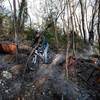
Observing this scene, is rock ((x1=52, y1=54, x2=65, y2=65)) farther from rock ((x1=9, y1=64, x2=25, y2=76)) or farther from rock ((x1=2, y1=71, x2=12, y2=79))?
rock ((x1=2, y1=71, x2=12, y2=79))

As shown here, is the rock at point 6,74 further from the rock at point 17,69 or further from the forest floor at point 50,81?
the rock at point 17,69

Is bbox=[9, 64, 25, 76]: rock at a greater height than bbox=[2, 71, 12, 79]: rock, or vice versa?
bbox=[9, 64, 25, 76]: rock

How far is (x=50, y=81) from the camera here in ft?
34.1

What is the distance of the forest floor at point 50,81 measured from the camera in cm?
973

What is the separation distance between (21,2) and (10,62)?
24.4 ft

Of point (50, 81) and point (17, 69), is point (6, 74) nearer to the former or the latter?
point (17, 69)

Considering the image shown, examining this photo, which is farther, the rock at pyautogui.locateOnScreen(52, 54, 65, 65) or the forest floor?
the rock at pyautogui.locateOnScreen(52, 54, 65, 65)

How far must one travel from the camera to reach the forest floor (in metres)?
9.73

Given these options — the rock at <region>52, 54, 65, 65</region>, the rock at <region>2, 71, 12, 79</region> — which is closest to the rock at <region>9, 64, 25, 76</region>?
the rock at <region>2, 71, 12, 79</region>

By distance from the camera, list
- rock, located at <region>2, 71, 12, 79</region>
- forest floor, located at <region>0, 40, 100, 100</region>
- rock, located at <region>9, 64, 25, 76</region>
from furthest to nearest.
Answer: rock, located at <region>9, 64, 25, 76</region> → rock, located at <region>2, 71, 12, 79</region> → forest floor, located at <region>0, 40, 100, 100</region>

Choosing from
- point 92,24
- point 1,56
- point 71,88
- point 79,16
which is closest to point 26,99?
point 71,88

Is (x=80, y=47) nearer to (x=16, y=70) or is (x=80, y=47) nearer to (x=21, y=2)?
(x=21, y=2)

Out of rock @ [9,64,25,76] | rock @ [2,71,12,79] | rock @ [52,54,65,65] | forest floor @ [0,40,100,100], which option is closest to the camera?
forest floor @ [0,40,100,100]

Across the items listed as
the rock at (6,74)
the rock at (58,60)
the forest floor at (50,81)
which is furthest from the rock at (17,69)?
the rock at (58,60)
